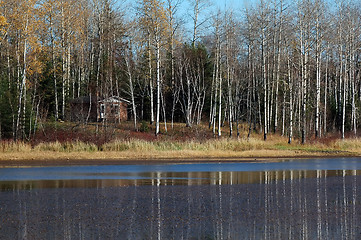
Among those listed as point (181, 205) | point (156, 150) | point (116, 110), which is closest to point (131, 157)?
point (156, 150)

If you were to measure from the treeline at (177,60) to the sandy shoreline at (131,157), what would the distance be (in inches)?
335

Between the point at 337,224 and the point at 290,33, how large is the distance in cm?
4386

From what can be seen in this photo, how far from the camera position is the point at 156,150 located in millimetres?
33906

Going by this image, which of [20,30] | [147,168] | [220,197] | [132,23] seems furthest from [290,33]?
[220,197]

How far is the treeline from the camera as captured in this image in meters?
44.2

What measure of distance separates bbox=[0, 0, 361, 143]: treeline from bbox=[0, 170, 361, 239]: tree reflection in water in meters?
23.0

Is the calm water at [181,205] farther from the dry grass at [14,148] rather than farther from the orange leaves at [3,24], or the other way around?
the orange leaves at [3,24]

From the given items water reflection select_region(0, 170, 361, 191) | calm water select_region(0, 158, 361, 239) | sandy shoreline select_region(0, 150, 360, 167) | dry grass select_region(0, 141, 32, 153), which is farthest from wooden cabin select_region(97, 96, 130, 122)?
water reflection select_region(0, 170, 361, 191)

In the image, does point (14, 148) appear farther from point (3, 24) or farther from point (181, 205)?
point (181, 205)

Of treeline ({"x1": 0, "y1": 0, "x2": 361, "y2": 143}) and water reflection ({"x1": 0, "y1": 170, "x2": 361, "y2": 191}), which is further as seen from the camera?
treeline ({"x1": 0, "y1": 0, "x2": 361, "y2": 143})

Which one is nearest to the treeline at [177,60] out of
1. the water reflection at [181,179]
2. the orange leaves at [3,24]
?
the orange leaves at [3,24]

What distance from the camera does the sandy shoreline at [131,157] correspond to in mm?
28281

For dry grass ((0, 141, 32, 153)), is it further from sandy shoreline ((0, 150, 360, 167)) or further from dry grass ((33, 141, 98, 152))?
sandy shoreline ((0, 150, 360, 167))

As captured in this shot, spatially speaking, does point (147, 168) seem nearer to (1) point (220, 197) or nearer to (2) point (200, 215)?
(1) point (220, 197)
